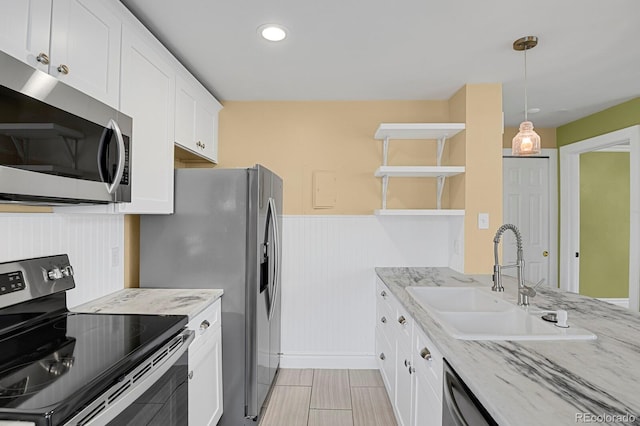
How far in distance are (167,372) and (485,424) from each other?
1132 mm

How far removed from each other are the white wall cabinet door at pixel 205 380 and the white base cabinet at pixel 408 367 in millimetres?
1060

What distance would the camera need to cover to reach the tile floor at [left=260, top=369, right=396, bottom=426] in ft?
7.95

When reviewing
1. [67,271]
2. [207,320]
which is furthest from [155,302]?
[67,271]

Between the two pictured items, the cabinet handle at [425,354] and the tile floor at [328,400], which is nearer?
the cabinet handle at [425,354]

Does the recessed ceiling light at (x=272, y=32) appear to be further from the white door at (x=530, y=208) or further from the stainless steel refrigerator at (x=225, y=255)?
the white door at (x=530, y=208)

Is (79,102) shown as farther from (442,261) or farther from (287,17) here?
(442,261)

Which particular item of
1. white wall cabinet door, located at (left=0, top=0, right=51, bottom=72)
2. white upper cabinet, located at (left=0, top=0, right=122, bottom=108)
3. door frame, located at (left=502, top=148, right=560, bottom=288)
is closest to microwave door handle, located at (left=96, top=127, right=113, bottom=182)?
white upper cabinet, located at (left=0, top=0, right=122, bottom=108)

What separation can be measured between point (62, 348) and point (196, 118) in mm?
1857

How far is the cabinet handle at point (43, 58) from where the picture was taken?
A: 123cm

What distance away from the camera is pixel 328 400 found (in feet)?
8.79

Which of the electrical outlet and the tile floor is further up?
the electrical outlet

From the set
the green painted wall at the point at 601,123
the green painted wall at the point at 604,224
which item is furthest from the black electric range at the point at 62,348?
the green painted wall at the point at 604,224

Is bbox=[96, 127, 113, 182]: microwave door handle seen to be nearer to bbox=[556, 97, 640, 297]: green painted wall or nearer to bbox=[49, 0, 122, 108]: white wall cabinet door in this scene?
bbox=[49, 0, 122, 108]: white wall cabinet door

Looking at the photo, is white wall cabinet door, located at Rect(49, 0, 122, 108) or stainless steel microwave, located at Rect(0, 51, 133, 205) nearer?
stainless steel microwave, located at Rect(0, 51, 133, 205)
